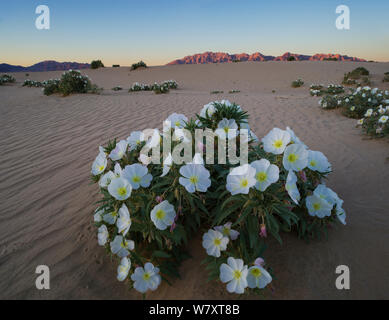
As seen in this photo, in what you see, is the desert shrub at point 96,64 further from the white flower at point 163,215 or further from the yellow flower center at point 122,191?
the white flower at point 163,215

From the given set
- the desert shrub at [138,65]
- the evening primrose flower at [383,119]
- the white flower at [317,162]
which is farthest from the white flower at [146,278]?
the desert shrub at [138,65]

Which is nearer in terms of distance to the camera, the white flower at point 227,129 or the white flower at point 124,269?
the white flower at point 124,269

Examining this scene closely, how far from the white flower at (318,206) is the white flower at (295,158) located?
0.36m

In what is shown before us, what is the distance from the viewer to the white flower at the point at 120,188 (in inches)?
56.7

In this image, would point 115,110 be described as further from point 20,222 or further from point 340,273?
point 340,273

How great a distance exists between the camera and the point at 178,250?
1758mm

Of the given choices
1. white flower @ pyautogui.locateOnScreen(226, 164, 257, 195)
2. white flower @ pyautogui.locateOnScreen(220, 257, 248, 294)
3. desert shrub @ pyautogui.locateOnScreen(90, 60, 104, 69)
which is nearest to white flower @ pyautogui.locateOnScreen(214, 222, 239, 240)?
white flower @ pyautogui.locateOnScreen(220, 257, 248, 294)

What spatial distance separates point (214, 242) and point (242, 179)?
51cm

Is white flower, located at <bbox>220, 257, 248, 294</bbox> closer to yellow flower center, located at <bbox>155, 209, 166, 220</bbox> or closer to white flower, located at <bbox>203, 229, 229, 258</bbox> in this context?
white flower, located at <bbox>203, 229, 229, 258</bbox>

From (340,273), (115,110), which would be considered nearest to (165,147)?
(340,273)

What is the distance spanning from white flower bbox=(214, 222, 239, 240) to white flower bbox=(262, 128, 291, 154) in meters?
0.57

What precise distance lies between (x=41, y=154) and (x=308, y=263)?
416 centimetres

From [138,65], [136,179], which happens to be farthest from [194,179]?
[138,65]

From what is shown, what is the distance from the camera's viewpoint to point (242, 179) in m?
1.37
